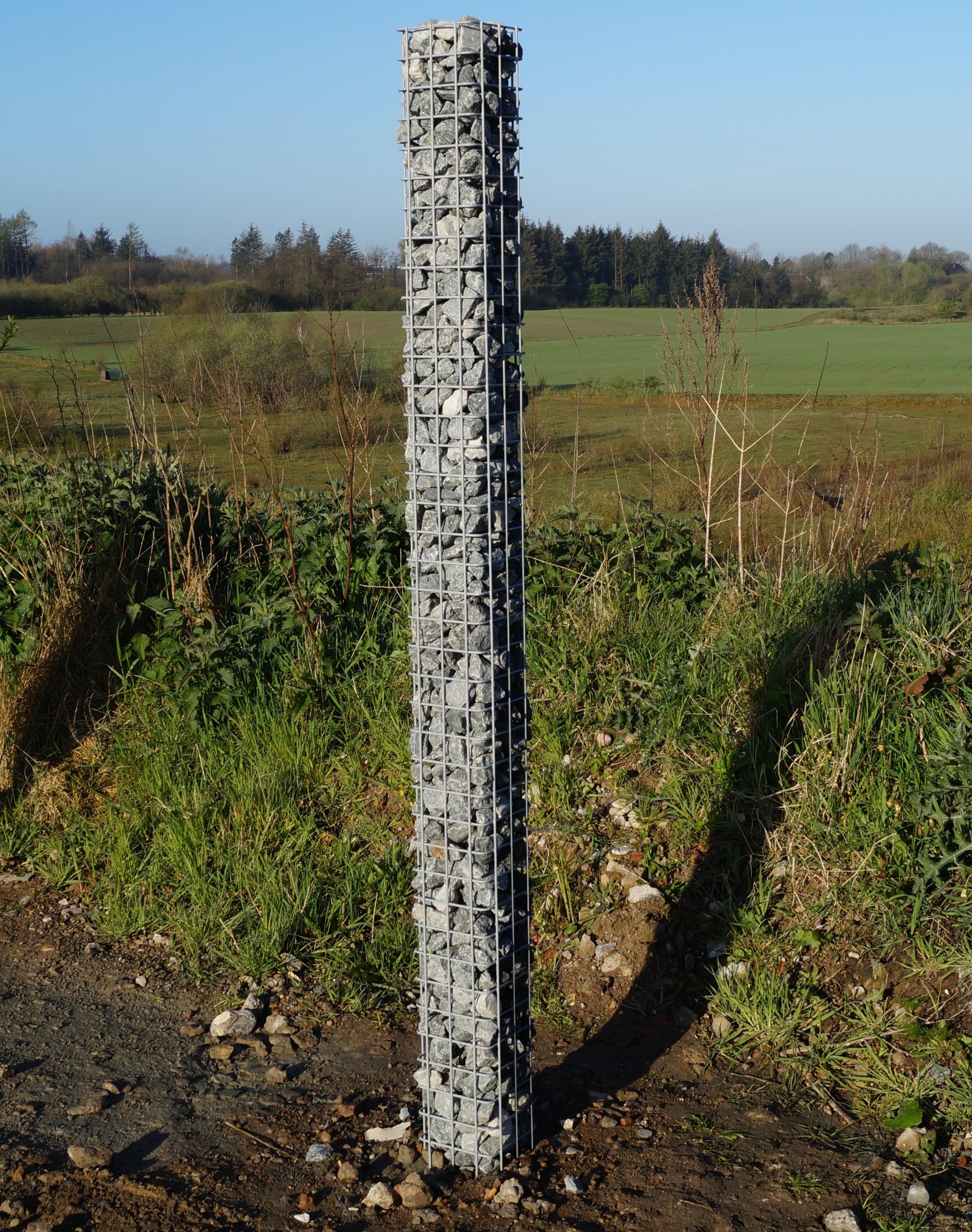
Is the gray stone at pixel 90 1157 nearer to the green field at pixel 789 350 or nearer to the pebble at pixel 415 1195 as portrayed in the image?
the pebble at pixel 415 1195

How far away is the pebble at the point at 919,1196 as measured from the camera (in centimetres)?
229

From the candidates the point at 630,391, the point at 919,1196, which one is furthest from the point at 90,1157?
the point at 630,391

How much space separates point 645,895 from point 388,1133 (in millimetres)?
1233

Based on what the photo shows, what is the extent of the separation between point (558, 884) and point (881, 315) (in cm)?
4201

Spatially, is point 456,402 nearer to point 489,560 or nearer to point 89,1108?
point 489,560

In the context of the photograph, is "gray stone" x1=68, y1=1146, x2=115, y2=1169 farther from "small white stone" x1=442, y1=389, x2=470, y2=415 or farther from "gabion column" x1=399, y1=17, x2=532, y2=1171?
"small white stone" x1=442, y1=389, x2=470, y2=415

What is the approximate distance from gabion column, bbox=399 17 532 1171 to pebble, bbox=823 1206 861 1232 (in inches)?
27.9

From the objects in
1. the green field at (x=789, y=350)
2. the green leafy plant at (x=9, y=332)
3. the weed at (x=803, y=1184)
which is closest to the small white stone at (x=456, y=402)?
the weed at (x=803, y=1184)

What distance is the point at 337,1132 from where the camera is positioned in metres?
2.63

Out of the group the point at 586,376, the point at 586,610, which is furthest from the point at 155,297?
the point at 586,376

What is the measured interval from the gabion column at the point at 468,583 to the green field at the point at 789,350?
43.1 ft

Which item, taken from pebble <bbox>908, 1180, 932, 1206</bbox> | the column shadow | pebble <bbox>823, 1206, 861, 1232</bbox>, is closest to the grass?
the column shadow

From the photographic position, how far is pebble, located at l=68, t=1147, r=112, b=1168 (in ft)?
8.24

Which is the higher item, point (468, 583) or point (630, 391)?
point (630, 391)
